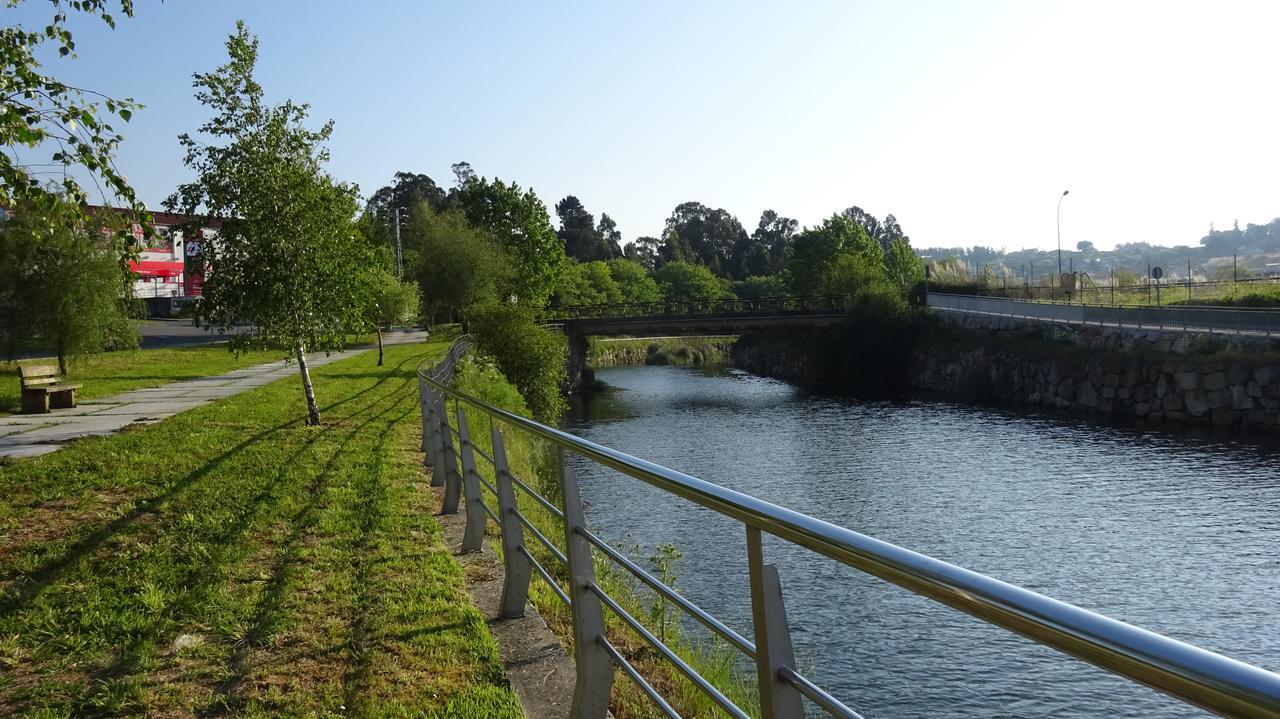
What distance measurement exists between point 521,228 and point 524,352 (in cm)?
3614

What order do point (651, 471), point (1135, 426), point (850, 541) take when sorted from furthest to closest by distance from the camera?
point (1135, 426) → point (651, 471) → point (850, 541)

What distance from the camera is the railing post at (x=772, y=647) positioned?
2359mm

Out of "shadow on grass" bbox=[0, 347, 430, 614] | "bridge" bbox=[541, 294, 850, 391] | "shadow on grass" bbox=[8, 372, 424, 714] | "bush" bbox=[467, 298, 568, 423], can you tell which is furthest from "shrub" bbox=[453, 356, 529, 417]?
"bridge" bbox=[541, 294, 850, 391]

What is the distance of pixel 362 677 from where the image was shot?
17.3 feet

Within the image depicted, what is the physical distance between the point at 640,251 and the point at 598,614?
16568 cm

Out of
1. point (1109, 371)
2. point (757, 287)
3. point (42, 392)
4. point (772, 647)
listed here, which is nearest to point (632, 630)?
point (772, 647)

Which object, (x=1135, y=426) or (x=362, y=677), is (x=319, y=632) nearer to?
(x=362, y=677)

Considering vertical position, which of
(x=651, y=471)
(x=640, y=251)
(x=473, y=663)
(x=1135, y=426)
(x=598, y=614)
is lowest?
(x=1135, y=426)

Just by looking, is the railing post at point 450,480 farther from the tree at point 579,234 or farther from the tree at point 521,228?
the tree at point 579,234

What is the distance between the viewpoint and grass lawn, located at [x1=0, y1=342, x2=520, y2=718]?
5066 millimetres

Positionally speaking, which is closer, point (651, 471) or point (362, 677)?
point (651, 471)

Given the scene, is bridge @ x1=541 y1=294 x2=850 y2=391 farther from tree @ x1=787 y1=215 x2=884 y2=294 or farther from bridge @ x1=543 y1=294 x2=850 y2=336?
tree @ x1=787 y1=215 x2=884 y2=294

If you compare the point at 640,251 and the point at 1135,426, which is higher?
the point at 640,251

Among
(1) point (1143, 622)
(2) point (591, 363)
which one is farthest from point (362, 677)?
(2) point (591, 363)
